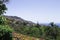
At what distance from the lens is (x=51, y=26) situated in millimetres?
42938

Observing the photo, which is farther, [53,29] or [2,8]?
[53,29]

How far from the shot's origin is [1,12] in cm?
1836

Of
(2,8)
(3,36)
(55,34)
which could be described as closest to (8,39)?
(3,36)

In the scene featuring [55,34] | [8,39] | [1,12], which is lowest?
[55,34]

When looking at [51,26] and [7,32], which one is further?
[51,26]

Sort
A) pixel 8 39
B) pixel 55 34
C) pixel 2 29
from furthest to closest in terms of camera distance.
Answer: pixel 55 34 → pixel 8 39 → pixel 2 29

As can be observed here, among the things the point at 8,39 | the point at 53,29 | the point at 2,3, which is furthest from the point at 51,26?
the point at 8,39

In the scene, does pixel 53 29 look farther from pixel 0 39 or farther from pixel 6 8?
pixel 0 39

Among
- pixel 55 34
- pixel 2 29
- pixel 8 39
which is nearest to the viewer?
pixel 2 29

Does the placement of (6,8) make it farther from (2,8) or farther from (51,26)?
(51,26)

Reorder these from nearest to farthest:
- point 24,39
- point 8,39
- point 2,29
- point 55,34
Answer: point 2,29 → point 8,39 → point 24,39 → point 55,34

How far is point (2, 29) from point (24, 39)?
487 cm

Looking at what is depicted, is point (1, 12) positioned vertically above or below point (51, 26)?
above

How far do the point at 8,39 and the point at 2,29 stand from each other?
1216 mm
